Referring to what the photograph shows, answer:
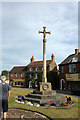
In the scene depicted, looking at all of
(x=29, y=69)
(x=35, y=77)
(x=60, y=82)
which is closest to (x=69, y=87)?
(x=60, y=82)

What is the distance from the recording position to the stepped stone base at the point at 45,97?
1069 centimetres

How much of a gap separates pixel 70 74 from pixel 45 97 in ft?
57.1

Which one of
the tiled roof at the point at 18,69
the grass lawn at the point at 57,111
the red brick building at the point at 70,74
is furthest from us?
the tiled roof at the point at 18,69

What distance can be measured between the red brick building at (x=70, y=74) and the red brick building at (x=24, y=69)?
6108mm

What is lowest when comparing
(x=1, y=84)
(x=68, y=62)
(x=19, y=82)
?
(x=19, y=82)

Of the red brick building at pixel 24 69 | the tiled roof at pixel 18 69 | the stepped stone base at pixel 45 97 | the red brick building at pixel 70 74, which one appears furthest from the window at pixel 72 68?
the tiled roof at pixel 18 69

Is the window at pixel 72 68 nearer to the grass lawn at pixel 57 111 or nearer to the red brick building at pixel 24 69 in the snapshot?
the red brick building at pixel 24 69

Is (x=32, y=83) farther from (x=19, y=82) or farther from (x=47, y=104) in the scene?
(x=47, y=104)

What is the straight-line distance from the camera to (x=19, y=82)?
1542 inches

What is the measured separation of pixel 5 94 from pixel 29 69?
32.7 m

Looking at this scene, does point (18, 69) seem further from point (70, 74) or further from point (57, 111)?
point (57, 111)

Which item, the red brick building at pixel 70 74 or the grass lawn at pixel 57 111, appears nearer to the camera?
the grass lawn at pixel 57 111

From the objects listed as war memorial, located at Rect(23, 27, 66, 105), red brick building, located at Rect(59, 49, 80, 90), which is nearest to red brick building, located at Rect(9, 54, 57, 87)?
red brick building, located at Rect(59, 49, 80, 90)

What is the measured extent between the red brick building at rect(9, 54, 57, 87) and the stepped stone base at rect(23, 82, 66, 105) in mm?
21506
